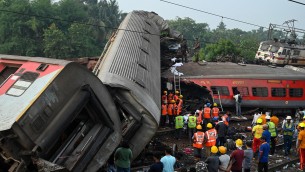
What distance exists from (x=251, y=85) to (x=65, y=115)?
1400 centimetres

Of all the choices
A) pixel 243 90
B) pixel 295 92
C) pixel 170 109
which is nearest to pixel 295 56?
pixel 295 92

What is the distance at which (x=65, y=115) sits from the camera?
249 inches

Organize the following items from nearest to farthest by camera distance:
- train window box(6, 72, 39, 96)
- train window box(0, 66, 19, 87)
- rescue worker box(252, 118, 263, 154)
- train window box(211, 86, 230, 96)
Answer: train window box(6, 72, 39, 96)
train window box(0, 66, 19, 87)
rescue worker box(252, 118, 263, 154)
train window box(211, 86, 230, 96)

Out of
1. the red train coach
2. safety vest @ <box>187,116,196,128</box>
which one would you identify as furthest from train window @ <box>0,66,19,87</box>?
the red train coach

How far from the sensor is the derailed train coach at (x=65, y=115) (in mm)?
5527

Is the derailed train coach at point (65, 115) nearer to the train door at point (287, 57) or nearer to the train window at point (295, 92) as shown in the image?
the train window at point (295, 92)

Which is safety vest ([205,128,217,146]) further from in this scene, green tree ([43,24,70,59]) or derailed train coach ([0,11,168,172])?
green tree ([43,24,70,59])

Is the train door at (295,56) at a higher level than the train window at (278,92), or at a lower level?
higher

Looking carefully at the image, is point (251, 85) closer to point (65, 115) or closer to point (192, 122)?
point (192, 122)

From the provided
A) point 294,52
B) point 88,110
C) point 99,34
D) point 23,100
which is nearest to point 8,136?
point 23,100

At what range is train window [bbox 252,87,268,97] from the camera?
1897 centimetres

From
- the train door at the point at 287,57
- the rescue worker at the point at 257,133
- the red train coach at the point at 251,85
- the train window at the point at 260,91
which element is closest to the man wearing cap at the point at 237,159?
the rescue worker at the point at 257,133

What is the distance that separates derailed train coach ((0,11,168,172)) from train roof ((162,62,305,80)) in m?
10.4

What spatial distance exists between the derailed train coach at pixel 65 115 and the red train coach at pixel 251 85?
966cm
